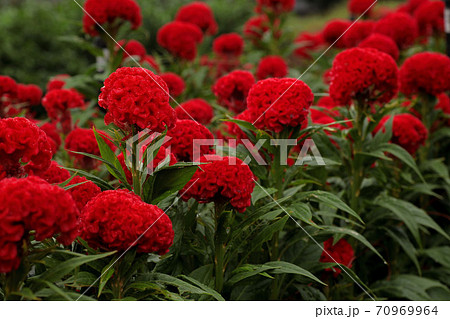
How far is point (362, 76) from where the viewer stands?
2.54 meters

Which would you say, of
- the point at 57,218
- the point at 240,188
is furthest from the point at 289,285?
the point at 57,218

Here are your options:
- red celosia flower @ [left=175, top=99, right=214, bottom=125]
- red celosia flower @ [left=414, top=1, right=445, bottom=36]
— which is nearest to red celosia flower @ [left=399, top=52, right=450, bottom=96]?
red celosia flower @ [left=175, top=99, right=214, bottom=125]

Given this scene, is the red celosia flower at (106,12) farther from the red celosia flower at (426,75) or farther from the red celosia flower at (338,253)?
the red celosia flower at (338,253)

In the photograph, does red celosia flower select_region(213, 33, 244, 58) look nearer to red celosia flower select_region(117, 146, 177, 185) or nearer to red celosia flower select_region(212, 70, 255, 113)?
red celosia flower select_region(212, 70, 255, 113)

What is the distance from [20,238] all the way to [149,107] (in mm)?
589

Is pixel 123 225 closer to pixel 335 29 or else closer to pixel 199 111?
pixel 199 111

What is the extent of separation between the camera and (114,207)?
1.55 metres

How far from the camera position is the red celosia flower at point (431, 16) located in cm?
455

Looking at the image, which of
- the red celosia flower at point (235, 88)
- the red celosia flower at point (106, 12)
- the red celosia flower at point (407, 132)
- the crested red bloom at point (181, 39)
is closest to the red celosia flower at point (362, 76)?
the red celosia flower at point (407, 132)

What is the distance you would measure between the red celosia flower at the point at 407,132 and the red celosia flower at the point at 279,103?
2.97 ft

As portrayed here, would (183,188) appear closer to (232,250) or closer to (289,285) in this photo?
(232,250)

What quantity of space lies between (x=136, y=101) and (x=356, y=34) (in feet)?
9.91

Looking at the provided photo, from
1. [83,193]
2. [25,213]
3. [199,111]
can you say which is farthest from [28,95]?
[25,213]

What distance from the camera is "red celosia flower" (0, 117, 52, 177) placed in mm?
1584
